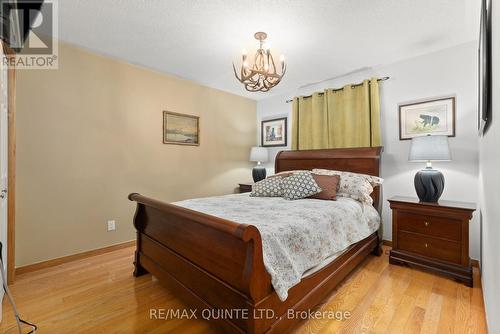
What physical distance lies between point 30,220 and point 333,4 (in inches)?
139

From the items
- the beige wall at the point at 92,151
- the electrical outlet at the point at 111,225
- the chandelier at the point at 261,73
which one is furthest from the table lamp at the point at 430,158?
the electrical outlet at the point at 111,225

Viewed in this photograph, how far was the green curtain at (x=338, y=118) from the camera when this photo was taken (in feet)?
10.2

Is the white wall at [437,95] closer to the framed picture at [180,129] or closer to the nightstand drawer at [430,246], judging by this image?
the nightstand drawer at [430,246]

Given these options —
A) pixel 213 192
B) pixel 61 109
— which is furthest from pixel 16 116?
pixel 213 192

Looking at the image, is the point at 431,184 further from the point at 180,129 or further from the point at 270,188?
the point at 180,129

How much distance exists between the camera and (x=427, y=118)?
9.04 ft

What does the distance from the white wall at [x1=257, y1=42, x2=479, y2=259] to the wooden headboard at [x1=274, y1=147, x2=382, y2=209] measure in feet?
0.98

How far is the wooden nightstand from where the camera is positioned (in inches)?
83.6

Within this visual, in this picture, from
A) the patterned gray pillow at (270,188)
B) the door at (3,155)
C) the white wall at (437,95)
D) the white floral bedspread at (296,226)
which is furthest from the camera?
the patterned gray pillow at (270,188)

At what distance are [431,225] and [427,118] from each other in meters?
1.28

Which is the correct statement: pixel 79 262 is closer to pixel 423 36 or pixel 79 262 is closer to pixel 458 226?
pixel 458 226

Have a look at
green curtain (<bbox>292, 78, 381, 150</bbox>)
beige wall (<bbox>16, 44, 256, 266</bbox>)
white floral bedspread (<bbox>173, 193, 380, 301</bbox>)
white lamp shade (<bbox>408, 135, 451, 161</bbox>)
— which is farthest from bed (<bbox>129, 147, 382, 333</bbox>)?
green curtain (<bbox>292, 78, 381, 150</bbox>)

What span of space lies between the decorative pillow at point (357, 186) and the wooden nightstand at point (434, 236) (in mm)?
286

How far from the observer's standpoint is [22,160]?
7.61 feet
